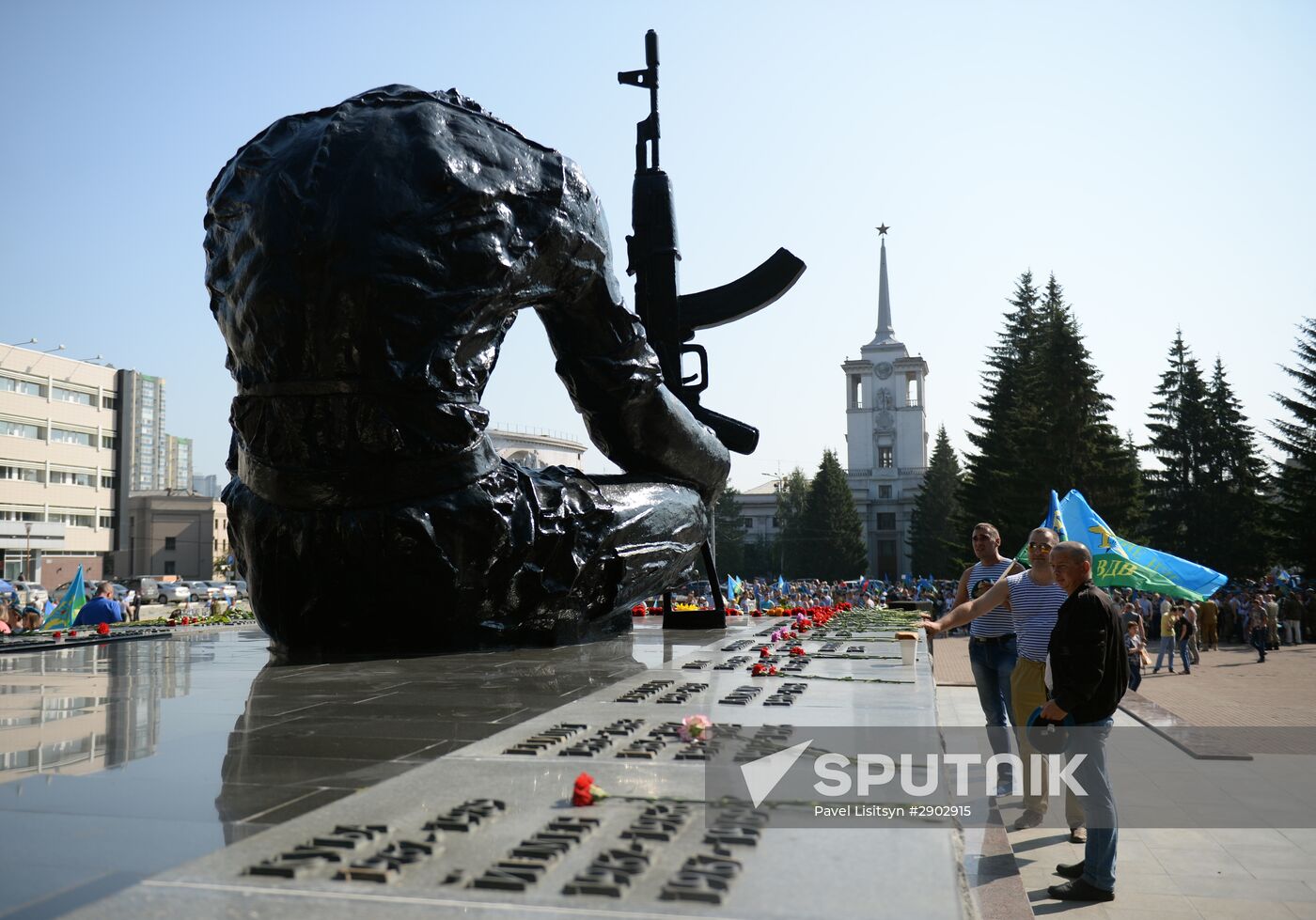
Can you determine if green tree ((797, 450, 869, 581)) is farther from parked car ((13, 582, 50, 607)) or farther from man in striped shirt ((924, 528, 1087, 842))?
man in striped shirt ((924, 528, 1087, 842))

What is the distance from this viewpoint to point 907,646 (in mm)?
6668

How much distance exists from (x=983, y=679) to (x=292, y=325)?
4499 millimetres

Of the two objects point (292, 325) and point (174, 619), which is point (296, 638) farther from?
point (174, 619)

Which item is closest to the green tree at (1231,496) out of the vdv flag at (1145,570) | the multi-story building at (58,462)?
the vdv flag at (1145,570)

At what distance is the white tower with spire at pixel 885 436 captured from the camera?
8888cm

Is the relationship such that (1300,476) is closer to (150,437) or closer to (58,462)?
(58,462)

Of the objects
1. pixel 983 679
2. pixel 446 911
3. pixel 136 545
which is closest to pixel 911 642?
pixel 983 679

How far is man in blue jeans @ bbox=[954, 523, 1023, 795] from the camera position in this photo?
20.6ft

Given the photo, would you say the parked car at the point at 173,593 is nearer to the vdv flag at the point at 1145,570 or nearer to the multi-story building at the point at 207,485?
the vdv flag at the point at 1145,570

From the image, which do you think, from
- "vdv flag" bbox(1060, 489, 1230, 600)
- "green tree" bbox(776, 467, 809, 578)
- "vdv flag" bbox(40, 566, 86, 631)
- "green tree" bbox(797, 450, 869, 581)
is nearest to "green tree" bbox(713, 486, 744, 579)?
"green tree" bbox(776, 467, 809, 578)

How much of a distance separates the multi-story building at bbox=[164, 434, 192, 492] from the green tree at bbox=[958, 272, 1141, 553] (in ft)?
385

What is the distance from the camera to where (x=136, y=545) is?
2611 inches

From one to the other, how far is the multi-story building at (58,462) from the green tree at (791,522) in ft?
134

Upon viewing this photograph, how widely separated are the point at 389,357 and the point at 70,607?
8020 mm
